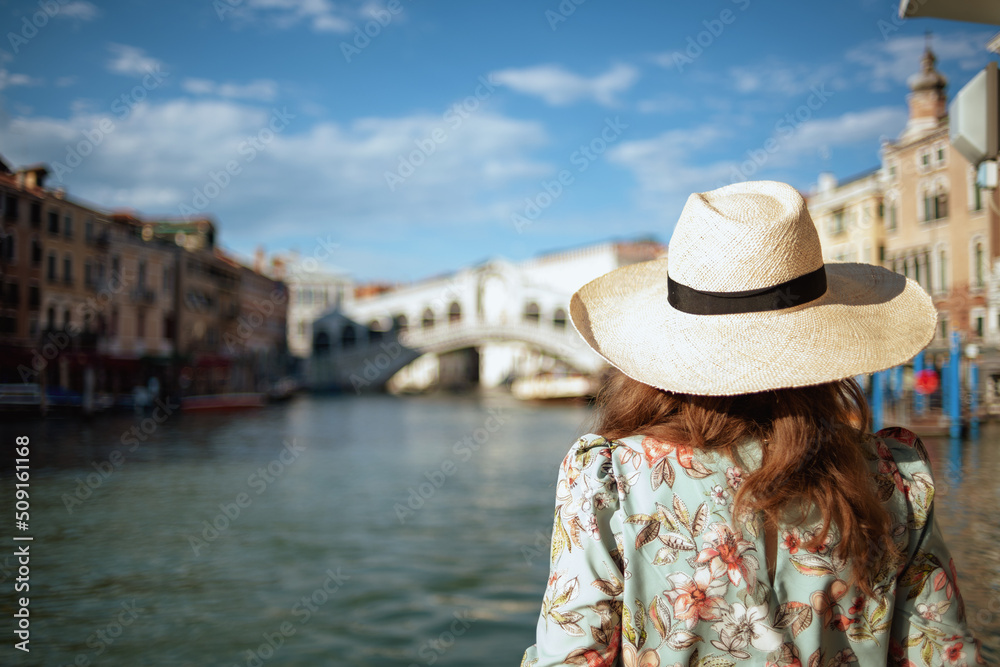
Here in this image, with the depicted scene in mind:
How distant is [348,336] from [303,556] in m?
24.7

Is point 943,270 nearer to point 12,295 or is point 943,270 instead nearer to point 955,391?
point 955,391

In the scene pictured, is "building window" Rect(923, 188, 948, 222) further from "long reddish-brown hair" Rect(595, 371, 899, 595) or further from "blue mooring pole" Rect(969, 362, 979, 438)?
"long reddish-brown hair" Rect(595, 371, 899, 595)

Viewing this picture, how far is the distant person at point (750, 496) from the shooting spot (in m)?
0.61

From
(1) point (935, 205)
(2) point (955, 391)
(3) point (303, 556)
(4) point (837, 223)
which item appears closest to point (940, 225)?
(1) point (935, 205)

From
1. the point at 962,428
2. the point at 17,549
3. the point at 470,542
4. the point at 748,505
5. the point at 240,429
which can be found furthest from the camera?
the point at 240,429

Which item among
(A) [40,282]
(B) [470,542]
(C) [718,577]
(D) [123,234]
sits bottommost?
(B) [470,542]

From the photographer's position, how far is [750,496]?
60 cm

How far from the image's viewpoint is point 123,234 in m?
13.4

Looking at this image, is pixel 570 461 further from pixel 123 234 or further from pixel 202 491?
pixel 123 234

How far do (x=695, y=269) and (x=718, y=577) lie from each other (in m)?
0.24

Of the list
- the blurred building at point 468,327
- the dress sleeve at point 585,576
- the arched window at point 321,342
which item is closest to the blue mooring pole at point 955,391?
the dress sleeve at point 585,576

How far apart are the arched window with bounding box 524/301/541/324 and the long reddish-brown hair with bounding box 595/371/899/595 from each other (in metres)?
26.6

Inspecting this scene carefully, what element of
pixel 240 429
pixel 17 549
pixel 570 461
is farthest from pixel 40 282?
pixel 570 461

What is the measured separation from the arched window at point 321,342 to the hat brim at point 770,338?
27.3 meters
